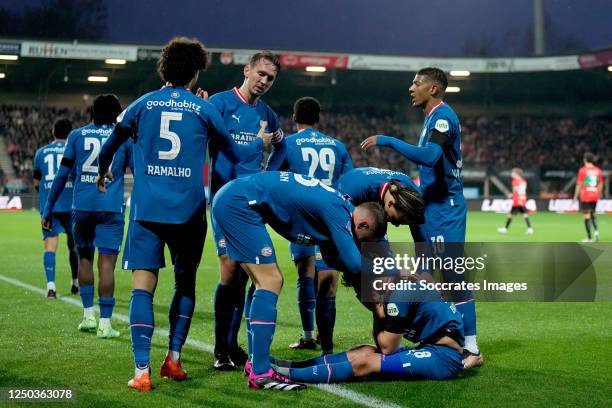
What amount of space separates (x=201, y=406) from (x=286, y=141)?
9.76ft

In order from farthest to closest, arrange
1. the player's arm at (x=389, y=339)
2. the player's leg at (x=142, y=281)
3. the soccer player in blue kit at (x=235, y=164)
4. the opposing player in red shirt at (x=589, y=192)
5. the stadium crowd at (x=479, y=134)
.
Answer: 1. the stadium crowd at (x=479, y=134)
2. the opposing player in red shirt at (x=589, y=192)
3. the soccer player in blue kit at (x=235, y=164)
4. the player's arm at (x=389, y=339)
5. the player's leg at (x=142, y=281)

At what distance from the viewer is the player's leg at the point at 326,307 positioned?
21.1ft

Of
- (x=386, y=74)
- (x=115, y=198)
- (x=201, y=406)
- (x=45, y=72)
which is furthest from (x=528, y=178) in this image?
(x=201, y=406)

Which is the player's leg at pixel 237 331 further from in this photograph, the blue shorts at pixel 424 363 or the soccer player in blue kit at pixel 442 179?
the soccer player in blue kit at pixel 442 179

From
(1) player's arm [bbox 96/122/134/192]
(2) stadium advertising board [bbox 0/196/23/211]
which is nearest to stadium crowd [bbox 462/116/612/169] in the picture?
(2) stadium advertising board [bbox 0/196/23/211]

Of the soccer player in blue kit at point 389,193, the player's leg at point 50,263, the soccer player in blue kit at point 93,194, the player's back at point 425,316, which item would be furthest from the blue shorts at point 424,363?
the player's leg at point 50,263

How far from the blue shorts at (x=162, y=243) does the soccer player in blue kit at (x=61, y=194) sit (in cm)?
482

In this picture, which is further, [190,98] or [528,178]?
[528,178]

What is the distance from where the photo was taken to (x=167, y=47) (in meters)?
5.61

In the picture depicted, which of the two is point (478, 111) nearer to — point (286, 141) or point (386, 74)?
point (386, 74)

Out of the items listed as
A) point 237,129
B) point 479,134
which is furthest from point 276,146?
point 479,134

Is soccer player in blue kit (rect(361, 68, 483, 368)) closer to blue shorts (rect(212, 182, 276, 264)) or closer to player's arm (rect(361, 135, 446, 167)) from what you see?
player's arm (rect(361, 135, 446, 167))

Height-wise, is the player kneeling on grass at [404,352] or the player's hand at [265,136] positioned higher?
the player's hand at [265,136]

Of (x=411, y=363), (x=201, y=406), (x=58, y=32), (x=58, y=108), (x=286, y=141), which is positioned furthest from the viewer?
(x=58, y=32)
